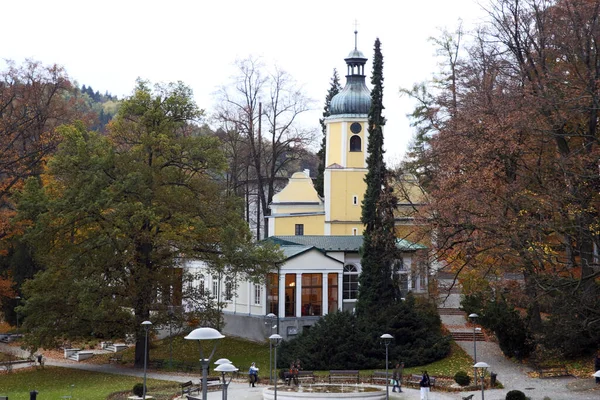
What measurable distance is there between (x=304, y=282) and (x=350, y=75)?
65.8 ft

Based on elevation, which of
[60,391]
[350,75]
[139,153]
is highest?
[350,75]

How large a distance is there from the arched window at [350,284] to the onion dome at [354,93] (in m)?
A: 14.9

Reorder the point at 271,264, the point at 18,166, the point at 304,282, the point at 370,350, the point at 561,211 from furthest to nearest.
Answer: the point at 18,166
the point at 304,282
the point at 271,264
the point at 370,350
the point at 561,211

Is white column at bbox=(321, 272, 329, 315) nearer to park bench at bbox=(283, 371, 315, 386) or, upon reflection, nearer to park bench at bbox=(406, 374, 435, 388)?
park bench at bbox=(283, 371, 315, 386)

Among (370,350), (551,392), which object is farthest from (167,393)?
(551,392)

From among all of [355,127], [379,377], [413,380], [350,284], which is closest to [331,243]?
[350,284]

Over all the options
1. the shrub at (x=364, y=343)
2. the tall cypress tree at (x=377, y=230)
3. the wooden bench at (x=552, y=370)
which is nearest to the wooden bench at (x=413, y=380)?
the shrub at (x=364, y=343)

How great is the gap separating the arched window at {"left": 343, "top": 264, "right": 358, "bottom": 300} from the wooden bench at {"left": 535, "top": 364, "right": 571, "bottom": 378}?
1364 centimetres

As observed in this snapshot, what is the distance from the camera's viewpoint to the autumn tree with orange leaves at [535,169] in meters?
27.1

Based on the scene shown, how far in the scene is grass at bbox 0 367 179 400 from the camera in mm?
30172

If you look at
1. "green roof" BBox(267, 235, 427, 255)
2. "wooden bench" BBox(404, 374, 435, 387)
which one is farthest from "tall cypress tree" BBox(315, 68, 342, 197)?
"wooden bench" BBox(404, 374, 435, 387)

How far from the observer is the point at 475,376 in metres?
30.4

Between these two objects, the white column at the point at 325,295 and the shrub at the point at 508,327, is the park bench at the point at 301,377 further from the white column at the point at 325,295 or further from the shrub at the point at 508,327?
the white column at the point at 325,295

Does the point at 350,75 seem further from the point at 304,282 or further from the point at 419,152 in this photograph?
the point at 304,282
